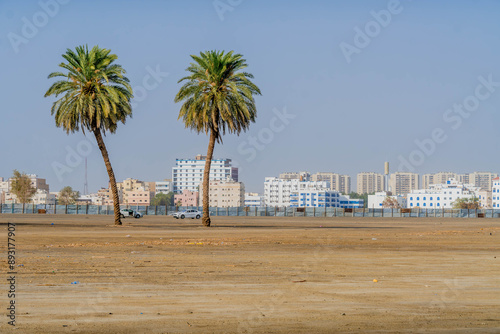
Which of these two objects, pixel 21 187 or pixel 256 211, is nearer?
pixel 256 211

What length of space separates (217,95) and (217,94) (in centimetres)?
15

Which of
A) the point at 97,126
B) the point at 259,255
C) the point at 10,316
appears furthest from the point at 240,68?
the point at 10,316

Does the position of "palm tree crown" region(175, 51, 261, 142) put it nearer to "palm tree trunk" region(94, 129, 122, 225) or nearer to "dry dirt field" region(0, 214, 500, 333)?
"palm tree trunk" region(94, 129, 122, 225)

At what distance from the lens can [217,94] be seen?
56469 millimetres

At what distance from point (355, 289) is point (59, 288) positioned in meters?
6.03

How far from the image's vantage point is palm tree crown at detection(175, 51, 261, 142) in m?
56.8

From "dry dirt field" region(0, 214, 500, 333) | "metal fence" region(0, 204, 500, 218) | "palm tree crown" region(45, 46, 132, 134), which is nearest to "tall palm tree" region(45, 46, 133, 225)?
"palm tree crown" region(45, 46, 132, 134)

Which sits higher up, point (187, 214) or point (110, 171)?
point (110, 171)

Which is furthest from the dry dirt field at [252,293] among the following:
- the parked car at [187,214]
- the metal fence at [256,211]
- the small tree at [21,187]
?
the small tree at [21,187]

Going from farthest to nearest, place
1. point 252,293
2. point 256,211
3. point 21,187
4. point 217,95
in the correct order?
point 21,187
point 256,211
point 217,95
point 252,293

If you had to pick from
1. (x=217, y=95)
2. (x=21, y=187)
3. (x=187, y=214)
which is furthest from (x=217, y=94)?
(x=21, y=187)

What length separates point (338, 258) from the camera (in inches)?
934

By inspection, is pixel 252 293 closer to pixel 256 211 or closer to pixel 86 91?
pixel 86 91

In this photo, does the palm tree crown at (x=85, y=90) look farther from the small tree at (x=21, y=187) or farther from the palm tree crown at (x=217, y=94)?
the small tree at (x=21, y=187)
